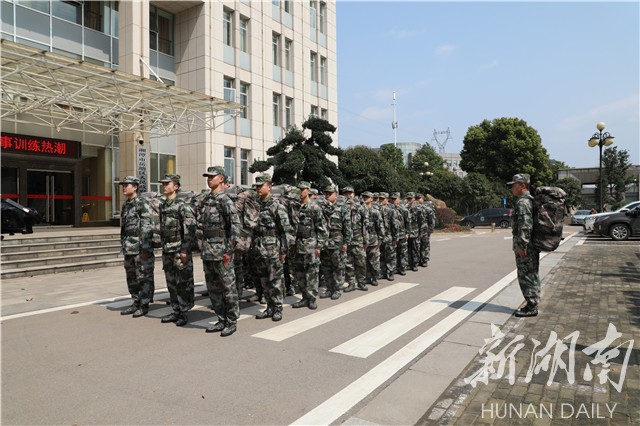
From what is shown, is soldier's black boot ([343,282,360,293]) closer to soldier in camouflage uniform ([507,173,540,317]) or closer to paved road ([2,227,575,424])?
paved road ([2,227,575,424])

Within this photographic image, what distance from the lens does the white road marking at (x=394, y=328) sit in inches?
190

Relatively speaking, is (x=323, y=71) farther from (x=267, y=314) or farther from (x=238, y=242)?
(x=238, y=242)

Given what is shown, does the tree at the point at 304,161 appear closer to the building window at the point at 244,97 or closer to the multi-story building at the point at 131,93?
the multi-story building at the point at 131,93

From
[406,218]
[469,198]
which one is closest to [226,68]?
A: [406,218]

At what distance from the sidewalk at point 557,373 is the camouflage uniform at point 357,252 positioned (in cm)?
317

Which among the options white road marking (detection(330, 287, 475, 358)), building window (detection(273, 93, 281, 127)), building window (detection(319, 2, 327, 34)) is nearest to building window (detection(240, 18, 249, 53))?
building window (detection(273, 93, 281, 127))

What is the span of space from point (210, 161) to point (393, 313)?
61.0 ft

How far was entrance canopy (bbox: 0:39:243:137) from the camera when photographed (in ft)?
42.2

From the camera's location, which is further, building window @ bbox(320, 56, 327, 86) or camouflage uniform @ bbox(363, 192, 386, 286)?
building window @ bbox(320, 56, 327, 86)

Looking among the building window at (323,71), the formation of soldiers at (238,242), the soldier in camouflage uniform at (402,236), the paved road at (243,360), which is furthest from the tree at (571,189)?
the paved road at (243,360)

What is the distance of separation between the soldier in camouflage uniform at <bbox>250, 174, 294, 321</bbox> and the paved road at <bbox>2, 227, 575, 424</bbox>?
35 centimetres

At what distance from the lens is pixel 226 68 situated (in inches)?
960

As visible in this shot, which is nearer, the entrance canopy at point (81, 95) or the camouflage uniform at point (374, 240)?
the camouflage uniform at point (374, 240)

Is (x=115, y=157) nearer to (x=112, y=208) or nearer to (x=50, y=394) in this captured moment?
(x=112, y=208)
